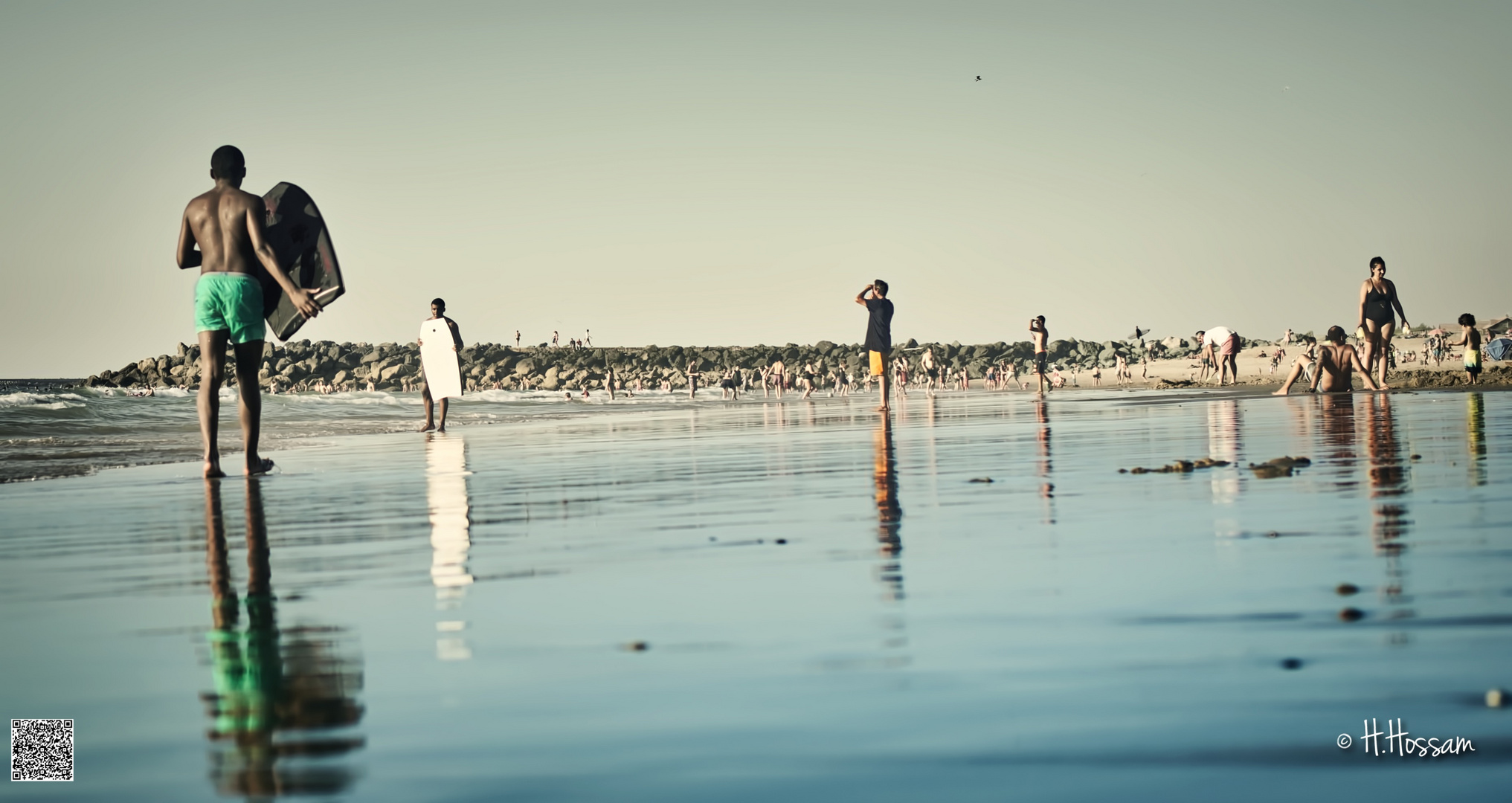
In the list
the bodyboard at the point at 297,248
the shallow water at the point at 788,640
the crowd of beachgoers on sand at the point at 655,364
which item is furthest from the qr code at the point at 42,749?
the crowd of beachgoers on sand at the point at 655,364

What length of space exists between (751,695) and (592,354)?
274ft

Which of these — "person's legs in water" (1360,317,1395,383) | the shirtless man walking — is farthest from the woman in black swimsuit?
the shirtless man walking

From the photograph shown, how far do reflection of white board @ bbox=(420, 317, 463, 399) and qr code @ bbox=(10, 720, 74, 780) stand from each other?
53.7ft

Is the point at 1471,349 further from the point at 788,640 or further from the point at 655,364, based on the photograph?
the point at 655,364

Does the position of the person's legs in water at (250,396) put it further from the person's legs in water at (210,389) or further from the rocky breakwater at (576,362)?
the rocky breakwater at (576,362)

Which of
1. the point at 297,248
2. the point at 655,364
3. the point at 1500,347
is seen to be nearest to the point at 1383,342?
the point at 1500,347

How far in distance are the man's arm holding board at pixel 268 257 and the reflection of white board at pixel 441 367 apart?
9.57 metres

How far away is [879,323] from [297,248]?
1203 cm

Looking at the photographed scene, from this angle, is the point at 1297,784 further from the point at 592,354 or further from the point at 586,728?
the point at 592,354

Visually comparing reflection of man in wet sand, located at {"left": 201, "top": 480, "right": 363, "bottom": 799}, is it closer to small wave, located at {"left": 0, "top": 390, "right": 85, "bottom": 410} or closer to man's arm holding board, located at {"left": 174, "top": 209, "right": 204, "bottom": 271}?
man's arm holding board, located at {"left": 174, "top": 209, "right": 204, "bottom": 271}

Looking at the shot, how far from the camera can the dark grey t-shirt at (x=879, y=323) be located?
20953 millimetres

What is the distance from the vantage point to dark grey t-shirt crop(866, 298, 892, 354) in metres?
21.0

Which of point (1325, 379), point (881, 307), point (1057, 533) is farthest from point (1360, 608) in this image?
point (1325, 379)

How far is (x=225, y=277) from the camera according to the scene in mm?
8914
